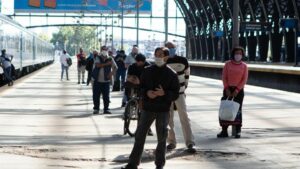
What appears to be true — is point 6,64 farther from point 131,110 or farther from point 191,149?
point 191,149

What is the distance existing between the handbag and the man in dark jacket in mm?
4294

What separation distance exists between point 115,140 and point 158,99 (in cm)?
408

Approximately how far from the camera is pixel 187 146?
483 inches

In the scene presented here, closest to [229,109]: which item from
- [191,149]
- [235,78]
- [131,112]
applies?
[235,78]

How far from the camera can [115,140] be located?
13.9 meters

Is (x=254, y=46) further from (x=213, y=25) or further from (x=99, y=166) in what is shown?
(x=99, y=166)

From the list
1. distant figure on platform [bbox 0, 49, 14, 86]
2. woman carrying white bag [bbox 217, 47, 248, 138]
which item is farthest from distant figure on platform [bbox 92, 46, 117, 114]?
distant figure on platform [bbox 0, 49, 14, 86]

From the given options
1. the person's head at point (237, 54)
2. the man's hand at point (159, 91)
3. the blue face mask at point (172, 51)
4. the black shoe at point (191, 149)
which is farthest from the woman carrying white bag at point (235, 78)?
the man's hand at point (159, 91)

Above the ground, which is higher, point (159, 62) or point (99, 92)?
point (159, 62)

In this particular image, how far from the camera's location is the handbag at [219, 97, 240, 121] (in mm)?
14266

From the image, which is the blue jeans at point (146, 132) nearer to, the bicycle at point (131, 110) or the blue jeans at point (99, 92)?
the bicycle at point (131, 110)

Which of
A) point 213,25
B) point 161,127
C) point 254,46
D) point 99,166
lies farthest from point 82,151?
point 213,25

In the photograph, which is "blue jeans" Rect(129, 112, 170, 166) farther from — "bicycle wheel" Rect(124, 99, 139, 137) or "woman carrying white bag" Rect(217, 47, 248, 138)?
"bicycle wheel" Rect(124, 99, 139, 137)

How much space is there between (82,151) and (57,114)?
296 inches
